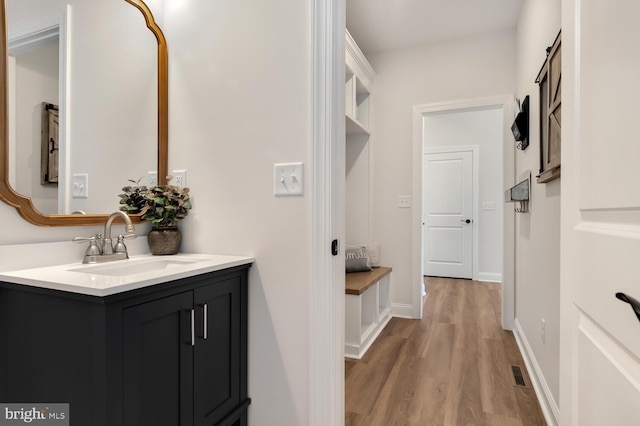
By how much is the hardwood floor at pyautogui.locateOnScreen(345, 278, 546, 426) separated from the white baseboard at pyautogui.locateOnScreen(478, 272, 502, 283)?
1866 millimetres

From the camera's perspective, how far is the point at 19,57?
1.19 metres

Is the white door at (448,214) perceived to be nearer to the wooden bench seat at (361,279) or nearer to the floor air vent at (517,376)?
the wooden bench seat at (361,279)

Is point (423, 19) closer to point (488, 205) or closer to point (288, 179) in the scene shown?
point (288, 179)

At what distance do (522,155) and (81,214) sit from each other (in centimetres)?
288

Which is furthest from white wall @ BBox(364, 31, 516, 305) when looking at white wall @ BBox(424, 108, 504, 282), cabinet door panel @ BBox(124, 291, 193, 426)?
cabinet door panel @ BBox(124, 291, 193, 426)

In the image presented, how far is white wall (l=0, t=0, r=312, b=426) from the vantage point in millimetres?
1345

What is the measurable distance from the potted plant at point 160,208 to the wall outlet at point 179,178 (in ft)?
0.19

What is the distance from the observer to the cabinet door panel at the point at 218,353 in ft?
3.93

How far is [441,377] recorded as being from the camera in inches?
88.1

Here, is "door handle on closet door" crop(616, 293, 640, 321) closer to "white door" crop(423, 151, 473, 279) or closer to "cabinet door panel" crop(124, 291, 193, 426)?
"cabinet door panel" crop(124, 291, 193, 426)

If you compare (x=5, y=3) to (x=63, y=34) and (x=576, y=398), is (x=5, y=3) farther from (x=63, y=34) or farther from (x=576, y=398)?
(x=576, y=398)

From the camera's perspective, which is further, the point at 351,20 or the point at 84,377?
the point at 351,20

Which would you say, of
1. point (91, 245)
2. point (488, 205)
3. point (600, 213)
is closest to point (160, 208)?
point (91, 245)

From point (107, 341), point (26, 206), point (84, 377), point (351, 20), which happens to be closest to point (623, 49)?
point (107, 341)
